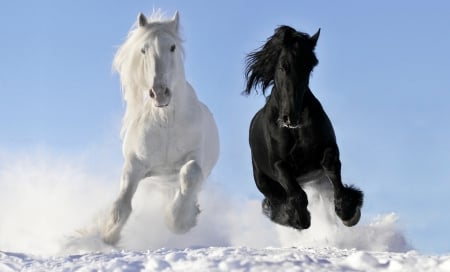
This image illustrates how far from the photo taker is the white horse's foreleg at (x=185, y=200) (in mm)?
8406

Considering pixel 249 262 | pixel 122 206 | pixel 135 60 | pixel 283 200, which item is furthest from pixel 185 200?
pixel 249 262

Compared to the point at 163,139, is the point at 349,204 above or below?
below

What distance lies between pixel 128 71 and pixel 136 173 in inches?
47.5

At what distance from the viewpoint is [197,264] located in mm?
4594

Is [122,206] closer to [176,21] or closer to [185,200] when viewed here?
[185,200]

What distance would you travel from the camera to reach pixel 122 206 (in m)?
8.41

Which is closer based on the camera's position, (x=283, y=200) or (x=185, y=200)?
(x=283, y=200)

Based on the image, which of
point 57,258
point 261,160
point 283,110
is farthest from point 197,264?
point 261,160

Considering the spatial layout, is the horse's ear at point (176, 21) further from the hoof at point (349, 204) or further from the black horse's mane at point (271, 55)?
the hoof at point (349, 204)

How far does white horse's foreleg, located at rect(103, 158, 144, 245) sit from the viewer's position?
330 inches

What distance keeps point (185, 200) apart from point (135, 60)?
1.71 metres

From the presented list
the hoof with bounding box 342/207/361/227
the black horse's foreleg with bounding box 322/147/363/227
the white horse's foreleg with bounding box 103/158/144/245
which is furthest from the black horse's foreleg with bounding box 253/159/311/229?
the white horse's foreleg with bounding box 103/158/144/245

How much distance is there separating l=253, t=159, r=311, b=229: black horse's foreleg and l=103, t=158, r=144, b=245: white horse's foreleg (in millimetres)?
1436

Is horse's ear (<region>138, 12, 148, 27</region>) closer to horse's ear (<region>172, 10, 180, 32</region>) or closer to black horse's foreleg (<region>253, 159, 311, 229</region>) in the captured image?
horse's ear (<region>172, 10, 180, 32</region>)
